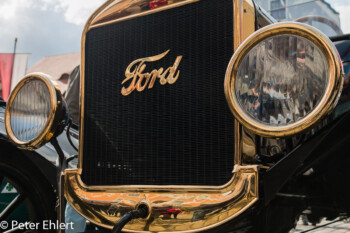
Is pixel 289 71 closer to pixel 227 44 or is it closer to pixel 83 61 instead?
pixel 227 44

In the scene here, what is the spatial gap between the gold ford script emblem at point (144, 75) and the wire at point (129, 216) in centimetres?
48

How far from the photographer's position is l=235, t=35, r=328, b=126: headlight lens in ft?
3.72

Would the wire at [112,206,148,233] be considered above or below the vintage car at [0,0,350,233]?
below

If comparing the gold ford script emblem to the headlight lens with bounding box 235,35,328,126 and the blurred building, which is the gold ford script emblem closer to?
the headlight lens with bounding box 235,35,328,126

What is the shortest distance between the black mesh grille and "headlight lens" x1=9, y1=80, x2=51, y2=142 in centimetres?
19

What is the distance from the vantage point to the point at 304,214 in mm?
1261

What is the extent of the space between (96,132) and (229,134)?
25.2 inches

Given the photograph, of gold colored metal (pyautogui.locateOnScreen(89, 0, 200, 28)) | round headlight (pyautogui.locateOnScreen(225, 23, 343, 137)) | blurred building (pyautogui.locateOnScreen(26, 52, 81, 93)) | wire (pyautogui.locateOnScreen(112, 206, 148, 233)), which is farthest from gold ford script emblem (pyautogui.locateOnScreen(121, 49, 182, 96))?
blurred building (pyautogui.locateOnScreen(26, 52, 81, 93))

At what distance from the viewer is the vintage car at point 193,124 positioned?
1.18m

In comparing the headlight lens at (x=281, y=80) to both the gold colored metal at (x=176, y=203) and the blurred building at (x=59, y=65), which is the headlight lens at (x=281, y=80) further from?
the blurred building at (x=59, y=65)

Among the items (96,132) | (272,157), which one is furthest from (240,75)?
(96,132)

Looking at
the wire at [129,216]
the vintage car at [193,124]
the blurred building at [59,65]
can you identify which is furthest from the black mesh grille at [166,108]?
the blurred building at [59,65]

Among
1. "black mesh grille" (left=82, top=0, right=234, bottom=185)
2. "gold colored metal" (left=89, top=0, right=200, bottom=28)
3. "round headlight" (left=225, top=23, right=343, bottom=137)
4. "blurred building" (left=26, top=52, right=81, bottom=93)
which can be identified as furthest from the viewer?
"blurred building" (left=26, top=52, right=81, bottom=93)

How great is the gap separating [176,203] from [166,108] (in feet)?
1.21
